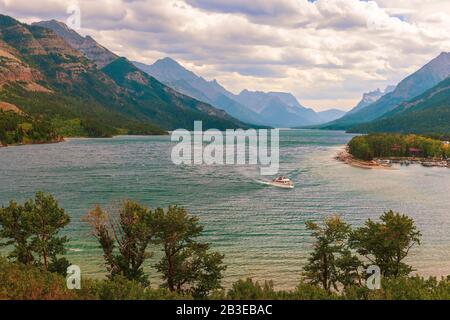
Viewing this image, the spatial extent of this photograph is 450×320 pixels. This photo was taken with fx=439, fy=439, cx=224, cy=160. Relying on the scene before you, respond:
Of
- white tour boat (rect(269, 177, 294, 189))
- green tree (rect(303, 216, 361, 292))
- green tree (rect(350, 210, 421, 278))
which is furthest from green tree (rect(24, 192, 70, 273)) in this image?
white tour boat (rect(269, 177, 294, 189))

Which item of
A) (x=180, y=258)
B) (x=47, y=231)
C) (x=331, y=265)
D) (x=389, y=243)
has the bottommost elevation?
(x=331, y=265)

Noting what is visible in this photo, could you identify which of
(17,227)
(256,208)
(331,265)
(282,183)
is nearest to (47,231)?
(17,227)

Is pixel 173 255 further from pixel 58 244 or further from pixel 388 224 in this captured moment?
pixel 388 224

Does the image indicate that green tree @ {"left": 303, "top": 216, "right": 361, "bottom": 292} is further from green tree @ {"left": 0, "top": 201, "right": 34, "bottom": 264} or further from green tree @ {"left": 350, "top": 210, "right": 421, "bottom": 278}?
green tree @ {"left": 0, "top": 201, "right": 34, "bottom": 264}

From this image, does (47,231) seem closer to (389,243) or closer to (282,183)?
(389,243)

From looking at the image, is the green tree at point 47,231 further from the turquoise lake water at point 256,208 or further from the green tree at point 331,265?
the green tree at point 331,265

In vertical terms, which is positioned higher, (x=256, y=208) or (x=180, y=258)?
(x=180, y=258)

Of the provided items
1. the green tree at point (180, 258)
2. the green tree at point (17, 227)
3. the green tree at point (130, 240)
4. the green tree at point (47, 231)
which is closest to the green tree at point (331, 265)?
the green tree at point (180, 258)

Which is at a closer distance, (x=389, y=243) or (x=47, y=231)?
(x=389, y=243)

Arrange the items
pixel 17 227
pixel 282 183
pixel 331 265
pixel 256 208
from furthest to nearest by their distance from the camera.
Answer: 1. pixel 282 183
2. pixel 256 208
3. pixel 17 227
4. pixel 331 265

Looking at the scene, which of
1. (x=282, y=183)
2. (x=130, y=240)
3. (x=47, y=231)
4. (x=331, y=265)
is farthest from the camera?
(x=282, y=183)

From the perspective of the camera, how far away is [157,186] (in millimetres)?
178875
